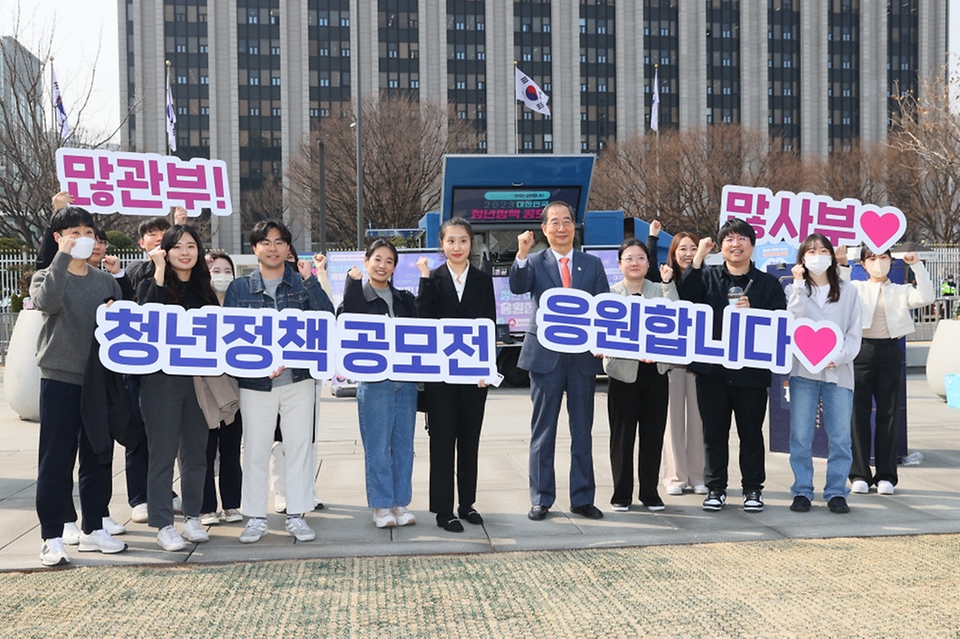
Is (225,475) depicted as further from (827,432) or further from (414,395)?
(827,432)

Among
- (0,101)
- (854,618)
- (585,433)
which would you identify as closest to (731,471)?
(585,433)

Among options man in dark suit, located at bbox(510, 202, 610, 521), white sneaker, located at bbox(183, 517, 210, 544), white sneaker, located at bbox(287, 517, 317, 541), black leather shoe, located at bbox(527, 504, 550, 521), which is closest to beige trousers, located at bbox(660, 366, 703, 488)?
man in dark suit, located at bbox(510, 202, 610, 521)

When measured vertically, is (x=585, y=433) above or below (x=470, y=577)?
above

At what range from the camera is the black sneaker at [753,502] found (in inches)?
235

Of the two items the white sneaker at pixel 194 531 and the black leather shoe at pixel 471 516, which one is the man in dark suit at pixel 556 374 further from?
the white sneaker at pixel 194 531

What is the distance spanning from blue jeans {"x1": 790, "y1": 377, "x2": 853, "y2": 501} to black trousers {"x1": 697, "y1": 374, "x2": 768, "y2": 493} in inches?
9.9

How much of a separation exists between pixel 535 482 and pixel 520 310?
26.9 ft

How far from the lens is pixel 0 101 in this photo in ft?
71.9

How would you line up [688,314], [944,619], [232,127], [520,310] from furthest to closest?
[232,127] < [520,310] < [688,314] < [944,619]

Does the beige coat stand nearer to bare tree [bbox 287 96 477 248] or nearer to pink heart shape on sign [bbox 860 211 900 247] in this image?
pink heart shape on sign [bbox 860 211 900 247]

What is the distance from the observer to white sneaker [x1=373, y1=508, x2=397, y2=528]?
562 centimetres

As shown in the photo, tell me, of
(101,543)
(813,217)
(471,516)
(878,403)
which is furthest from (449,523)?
(813,217)

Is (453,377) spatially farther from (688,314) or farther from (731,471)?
(731,471)

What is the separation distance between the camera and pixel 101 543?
5152 millimetres
